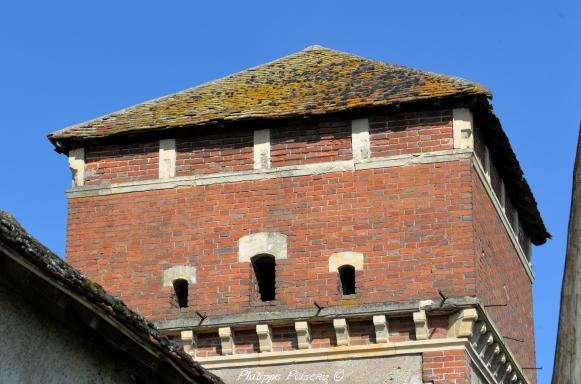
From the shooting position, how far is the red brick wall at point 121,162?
2294cm

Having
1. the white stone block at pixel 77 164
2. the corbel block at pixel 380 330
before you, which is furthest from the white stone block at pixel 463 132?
the white stone block at pixel 77 164

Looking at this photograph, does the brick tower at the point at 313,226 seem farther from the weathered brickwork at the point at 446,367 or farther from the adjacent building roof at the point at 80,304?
the adjacent building roof at the point at 80,304

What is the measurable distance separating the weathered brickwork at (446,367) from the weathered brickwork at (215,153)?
399 centimetres

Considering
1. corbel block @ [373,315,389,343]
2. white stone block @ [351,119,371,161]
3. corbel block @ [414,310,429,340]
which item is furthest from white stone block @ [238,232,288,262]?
corbel block @ [414,310,429,340]

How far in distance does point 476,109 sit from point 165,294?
502cm

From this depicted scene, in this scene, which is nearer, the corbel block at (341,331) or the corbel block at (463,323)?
the corbel block at (463,323)

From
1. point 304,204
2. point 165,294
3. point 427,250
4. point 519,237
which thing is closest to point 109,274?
point 165,294

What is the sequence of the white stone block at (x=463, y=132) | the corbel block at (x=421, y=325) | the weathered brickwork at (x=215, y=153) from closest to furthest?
the corbel block at (x=421, y=325) → the white stone block at (x=463, y=132) → the weathered brickwork at (x=215, y=153)

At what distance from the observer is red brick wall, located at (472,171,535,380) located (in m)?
21.9

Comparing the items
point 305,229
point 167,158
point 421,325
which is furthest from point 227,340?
point 167,158

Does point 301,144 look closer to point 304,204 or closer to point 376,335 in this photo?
point 304,204

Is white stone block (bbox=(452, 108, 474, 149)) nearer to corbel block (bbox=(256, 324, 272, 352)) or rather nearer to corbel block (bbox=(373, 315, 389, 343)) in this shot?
corbel block (bbox=(373, 315, 389, 343))

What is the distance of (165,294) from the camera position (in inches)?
873

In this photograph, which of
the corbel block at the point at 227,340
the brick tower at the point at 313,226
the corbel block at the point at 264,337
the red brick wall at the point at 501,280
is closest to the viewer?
the brick tower at the point at 313,226
